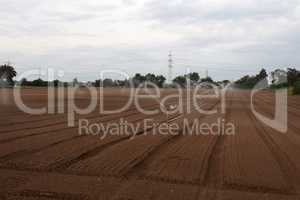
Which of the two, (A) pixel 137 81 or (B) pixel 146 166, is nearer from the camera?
(B) pixel 146 166

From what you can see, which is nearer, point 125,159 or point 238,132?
point 125,159

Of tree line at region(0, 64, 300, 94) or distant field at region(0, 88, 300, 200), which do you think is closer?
distant field at region(0, 88, 300, 200)

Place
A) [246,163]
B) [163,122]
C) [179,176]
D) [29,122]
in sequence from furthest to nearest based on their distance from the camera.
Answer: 1. [163,122]
2. [29,122]
3. [246,163]
4. [179,176]

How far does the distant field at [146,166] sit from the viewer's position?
870cm

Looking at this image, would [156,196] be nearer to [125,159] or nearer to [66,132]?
[125,159]

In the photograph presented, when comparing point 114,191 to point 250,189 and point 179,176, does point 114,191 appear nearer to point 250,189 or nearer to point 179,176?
point 179,176

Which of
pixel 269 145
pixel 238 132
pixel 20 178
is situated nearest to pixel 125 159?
pixel 20 178

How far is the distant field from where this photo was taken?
28.5 feet

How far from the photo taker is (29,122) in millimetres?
21500

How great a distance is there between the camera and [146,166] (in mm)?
11094

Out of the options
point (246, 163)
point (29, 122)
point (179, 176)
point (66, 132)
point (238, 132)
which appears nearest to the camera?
point (179, 176)

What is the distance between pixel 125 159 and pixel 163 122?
37.3 feet

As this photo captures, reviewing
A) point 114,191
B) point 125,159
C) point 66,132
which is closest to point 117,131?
point 66,132

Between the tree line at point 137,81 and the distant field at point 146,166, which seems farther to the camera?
the tree line at point 137,81
